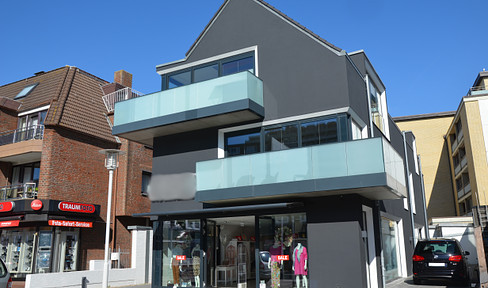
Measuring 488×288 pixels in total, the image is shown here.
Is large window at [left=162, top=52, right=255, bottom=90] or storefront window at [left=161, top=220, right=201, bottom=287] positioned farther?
large window at [left=162, top=52, right=255, bottom=90]

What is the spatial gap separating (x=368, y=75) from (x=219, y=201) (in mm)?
8110

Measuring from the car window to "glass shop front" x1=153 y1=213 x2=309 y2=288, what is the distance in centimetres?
478

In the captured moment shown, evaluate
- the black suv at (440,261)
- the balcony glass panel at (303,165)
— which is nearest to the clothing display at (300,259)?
the balcony glass panel at (303,165)

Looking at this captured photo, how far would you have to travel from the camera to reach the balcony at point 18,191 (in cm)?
2123

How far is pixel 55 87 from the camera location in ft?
78.7

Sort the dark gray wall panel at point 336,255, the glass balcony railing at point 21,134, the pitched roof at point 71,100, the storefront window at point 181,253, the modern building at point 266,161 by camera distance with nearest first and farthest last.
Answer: the dark gray wall panel at point 336,255 < the modern building at point 266,161 < the storefront window at point 181,253 < the glass balcony railing at point 21,134 < the pitched roof at point 71,100

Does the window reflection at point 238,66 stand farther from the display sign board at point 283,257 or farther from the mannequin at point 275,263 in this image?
the display sign board at point 283,257

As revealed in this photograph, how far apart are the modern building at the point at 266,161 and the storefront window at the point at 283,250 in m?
0.03

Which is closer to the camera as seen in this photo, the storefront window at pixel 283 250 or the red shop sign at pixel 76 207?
the storefront window at pixel 283 250

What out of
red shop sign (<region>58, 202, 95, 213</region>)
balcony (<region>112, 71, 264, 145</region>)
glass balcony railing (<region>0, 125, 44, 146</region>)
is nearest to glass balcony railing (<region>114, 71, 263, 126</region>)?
balcony (<region>112, 71, 264, 145</region>)

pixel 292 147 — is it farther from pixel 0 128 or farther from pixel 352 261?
pixel 0 128

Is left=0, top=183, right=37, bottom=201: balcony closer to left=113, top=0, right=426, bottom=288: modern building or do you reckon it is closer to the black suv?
left=113, top=0, right=426, bottom=288: modern building

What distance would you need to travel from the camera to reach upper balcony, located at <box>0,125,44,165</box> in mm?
21350

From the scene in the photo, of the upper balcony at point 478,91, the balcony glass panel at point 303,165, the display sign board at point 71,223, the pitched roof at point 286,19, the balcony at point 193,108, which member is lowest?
the display sign board at point 71,223
